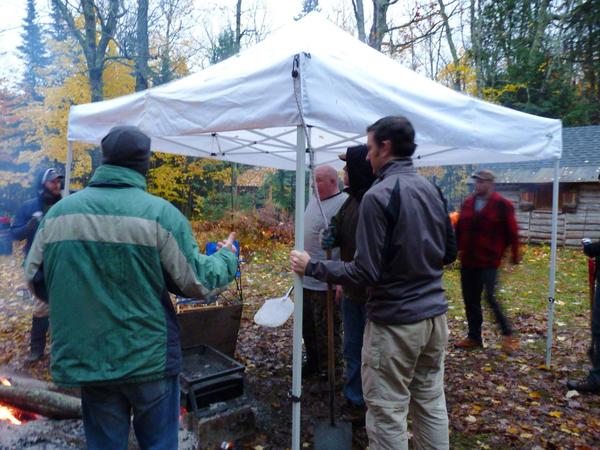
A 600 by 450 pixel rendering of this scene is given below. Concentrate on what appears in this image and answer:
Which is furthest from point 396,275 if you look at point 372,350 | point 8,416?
point 8,416

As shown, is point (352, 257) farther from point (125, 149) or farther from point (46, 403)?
point (46, 403)

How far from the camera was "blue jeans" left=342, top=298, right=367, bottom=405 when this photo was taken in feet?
11.4

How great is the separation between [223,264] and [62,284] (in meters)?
0.70

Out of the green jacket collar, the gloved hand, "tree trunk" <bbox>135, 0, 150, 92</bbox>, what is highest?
"tree trunk" <bbox>135, 0, 150, 92</bbox>

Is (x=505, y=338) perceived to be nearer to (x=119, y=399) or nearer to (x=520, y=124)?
(x=520, y=124)

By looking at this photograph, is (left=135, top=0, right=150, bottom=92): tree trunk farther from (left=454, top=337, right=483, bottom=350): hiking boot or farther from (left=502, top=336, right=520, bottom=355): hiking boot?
(left=502, top=336, right=520, bottom=355): hiking boot

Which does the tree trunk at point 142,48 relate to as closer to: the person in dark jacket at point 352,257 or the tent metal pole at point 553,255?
the person in dark jacket at point 352,257

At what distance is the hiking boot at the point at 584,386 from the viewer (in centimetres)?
418

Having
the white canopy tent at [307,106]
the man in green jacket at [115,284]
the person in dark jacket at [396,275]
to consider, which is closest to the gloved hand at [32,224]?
the white canopy tent at [307,106]

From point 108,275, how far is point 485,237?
4229 mm

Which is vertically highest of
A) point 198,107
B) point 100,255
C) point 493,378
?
point 198,107

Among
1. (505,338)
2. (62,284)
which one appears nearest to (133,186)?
(62,284)

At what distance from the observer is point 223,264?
7.10ft

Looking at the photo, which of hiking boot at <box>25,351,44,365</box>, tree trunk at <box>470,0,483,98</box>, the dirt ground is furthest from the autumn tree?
tree trunk at <box>470,0,483,98</box>
